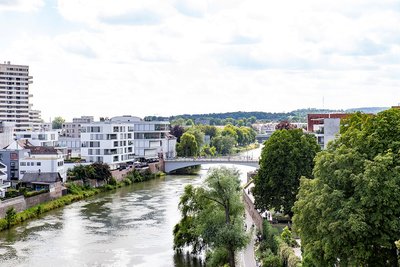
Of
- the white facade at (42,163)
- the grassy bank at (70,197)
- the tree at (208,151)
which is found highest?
the white facade at (42,163)

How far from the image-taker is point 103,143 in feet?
280

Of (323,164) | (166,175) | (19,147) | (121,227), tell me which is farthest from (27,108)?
(323,164)

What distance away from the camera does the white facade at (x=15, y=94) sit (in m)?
132

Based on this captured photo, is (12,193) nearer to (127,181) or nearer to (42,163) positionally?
(42,163)

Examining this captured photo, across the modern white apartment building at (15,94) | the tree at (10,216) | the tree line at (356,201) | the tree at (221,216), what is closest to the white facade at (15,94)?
the modern white apartment building at (15,94)

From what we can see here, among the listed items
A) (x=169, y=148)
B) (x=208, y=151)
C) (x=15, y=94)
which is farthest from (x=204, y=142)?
(x=15, y=94)

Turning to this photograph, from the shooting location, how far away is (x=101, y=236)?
1763 inches

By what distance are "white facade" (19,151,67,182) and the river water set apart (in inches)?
217

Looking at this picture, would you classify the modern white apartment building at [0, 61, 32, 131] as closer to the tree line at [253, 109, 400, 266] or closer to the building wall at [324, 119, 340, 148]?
the building wall at [324, 119, 340, 148]

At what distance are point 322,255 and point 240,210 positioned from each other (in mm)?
9509

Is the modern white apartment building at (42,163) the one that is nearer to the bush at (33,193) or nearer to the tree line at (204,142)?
the bush at (33,193)

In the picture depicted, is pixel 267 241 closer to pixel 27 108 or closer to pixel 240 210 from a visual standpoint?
pixel 240 210

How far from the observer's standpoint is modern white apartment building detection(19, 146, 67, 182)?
6619 centimetres

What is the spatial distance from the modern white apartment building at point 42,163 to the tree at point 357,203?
44.5 metres
